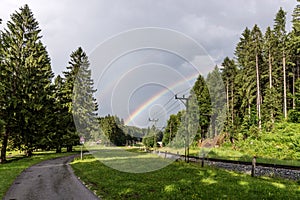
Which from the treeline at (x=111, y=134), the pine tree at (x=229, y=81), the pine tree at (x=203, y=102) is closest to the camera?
the pine tree at (x=229, y=81)

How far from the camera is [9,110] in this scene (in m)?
28.9

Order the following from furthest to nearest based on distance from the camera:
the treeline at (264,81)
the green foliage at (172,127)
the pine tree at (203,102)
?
the green foliage at (172,127)
the pine tree at (203,102)
the treeline at (264,81)

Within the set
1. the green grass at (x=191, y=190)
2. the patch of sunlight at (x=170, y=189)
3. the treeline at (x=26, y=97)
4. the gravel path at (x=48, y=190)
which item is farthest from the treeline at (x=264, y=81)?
the gravel path at (x=48, y=190)

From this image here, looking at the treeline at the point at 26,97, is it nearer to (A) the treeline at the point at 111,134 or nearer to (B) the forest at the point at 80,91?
(B) the forest at the point at 80,91

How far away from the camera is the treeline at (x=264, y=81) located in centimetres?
4509

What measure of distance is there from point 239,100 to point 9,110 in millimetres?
53232

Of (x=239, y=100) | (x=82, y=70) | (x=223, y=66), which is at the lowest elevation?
(x=239, y=100)

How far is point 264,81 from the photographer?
2291 inches

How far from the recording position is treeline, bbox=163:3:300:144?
45.1 m

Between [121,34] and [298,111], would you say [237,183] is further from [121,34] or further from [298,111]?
[298,111]

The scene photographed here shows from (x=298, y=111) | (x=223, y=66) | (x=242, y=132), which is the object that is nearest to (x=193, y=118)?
(x=242, y=132)

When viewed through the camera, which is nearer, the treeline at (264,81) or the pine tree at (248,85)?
the treeline at (264,81)

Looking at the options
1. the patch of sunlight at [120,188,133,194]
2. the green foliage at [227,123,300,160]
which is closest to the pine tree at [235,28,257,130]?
the green foliage at [227,123,300,160]

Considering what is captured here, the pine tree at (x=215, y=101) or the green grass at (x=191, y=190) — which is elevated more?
the pine tree at (x=215, y=101)
